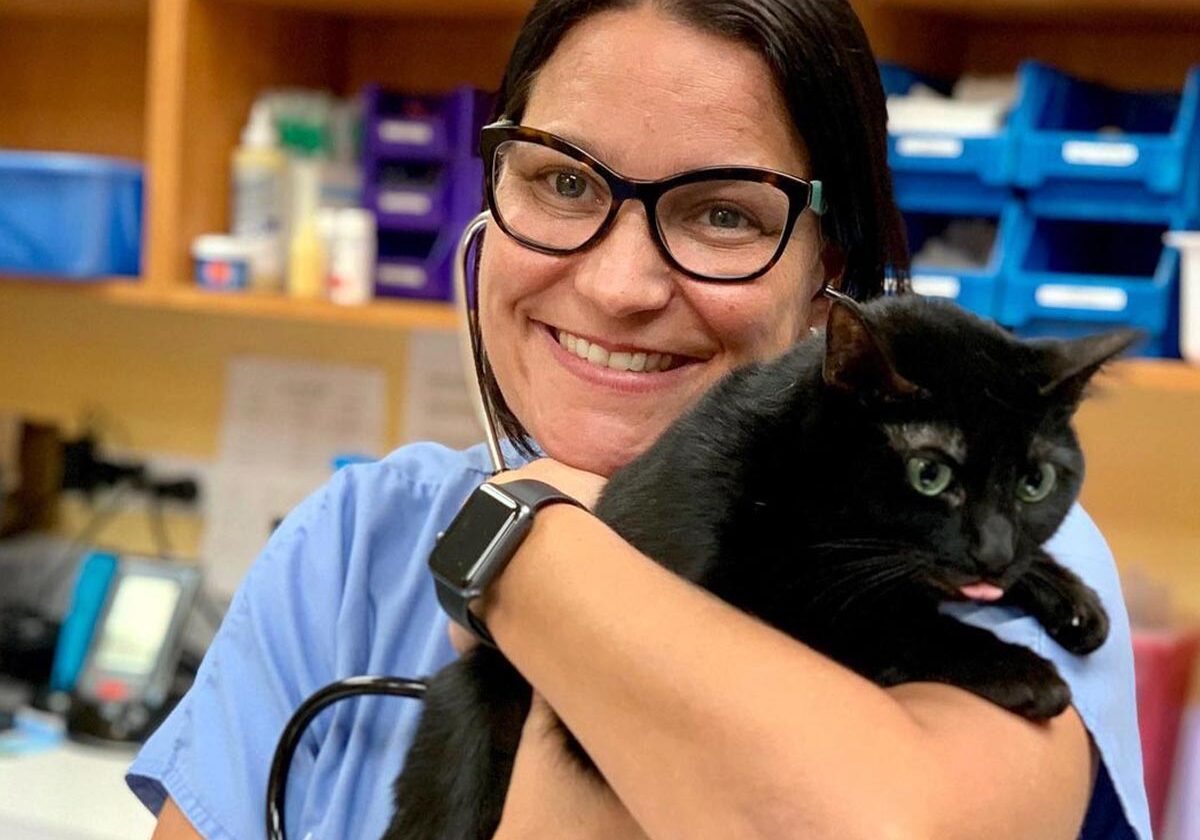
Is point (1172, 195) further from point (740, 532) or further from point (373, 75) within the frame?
point (373, 75)

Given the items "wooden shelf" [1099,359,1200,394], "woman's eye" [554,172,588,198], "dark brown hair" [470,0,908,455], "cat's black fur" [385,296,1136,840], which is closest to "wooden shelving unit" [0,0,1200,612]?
"wooden shelf" [1099,359,1200,394]

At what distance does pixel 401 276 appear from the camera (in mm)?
1955

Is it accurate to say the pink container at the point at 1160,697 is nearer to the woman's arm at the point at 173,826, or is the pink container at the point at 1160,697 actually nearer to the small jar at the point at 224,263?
the woman's arm at the point at 173,826

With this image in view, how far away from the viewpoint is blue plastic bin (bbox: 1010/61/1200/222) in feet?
5.24

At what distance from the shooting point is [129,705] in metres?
2.08

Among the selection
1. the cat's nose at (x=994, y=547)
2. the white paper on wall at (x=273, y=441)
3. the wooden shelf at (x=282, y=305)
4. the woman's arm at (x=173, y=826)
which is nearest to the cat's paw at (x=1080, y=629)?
the cat's nose at (x=994, y=547)

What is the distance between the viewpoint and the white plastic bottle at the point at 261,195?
202 cm

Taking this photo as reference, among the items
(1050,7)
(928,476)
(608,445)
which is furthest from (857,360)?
(1050,7)

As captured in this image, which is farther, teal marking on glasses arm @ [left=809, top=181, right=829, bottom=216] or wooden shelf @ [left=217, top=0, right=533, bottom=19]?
wooden shelf @ [left=217, top=0, right=533, bottom=19]

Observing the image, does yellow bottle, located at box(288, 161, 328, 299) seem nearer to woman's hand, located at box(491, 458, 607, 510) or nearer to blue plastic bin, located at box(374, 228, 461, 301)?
blue plastic bin, located at box(374, 228, 461, 301)

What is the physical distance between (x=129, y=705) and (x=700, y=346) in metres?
1.41

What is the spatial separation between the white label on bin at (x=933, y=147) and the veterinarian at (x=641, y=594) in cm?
67

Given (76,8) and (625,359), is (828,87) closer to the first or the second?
(625,359)

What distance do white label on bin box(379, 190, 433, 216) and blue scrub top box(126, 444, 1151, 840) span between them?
0.82 metres
